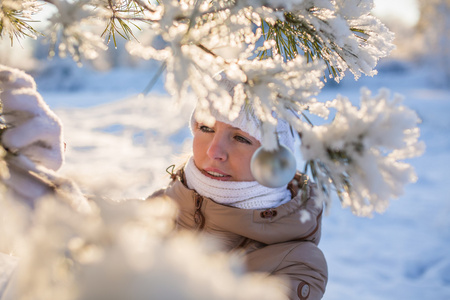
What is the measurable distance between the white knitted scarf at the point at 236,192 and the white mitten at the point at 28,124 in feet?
2.36

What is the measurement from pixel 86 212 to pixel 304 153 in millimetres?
419

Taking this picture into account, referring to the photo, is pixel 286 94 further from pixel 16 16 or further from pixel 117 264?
pixel 16 16

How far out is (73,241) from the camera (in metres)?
0.57

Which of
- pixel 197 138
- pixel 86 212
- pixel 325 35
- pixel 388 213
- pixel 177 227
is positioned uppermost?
pixel 325 35

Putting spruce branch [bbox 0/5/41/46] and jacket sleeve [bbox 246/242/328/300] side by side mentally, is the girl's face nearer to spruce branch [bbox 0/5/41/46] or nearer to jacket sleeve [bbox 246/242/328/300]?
jacket sleeve [bbox 246/242/328/300]

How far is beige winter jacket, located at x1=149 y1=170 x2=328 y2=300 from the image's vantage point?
4.50 feet

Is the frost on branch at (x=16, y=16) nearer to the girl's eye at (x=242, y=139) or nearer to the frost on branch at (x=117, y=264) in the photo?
the frost on branch at (x=117, y=264)

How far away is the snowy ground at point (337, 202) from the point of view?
2762 mm

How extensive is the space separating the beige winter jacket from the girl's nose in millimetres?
200

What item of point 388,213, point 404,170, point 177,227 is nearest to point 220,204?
point 177,227

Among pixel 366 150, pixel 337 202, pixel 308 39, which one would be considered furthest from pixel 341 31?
pixel 337 202

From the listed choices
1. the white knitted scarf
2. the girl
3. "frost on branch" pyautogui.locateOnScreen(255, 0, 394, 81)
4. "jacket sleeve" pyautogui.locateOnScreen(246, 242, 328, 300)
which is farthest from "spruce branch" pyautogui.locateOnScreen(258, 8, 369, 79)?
"jacket sleeve" pyautogui.locateOnScreen(246, 242, 328, 300)

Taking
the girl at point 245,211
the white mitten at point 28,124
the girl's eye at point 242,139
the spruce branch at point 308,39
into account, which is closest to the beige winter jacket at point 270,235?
the girl at point 245,211

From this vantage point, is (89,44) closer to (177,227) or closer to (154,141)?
(177,227)
